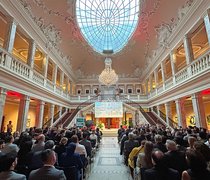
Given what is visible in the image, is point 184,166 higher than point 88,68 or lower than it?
lower

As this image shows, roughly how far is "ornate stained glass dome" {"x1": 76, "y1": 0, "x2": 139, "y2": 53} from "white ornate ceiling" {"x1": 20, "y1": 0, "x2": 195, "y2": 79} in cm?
140

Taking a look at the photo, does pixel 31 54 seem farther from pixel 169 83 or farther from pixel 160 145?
pixel 169 83

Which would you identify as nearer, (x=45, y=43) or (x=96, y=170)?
(x=96, y=170)

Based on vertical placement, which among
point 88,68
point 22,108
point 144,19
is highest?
point 144,19

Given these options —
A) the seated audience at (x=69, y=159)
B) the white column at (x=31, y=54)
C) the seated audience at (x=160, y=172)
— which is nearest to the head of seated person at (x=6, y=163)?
the seated audience at (x=69, y=159)

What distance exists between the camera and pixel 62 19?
13.7 meters

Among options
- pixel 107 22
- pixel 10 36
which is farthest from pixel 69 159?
pixel 107 22

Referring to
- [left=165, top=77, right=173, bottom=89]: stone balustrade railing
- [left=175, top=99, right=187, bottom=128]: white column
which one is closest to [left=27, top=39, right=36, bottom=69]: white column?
[left=165, top=77, right=173, bottom=89]: stone balustrade railing

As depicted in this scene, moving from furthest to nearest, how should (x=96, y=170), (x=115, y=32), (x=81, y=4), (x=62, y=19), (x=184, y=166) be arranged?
(x=115, y=32)
(x=81, y=4)
(x=62, y=19)
(x=96, y=170)
(x=184, y=166)

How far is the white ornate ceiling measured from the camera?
10656 millimetres

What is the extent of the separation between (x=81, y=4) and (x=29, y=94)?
12749mm

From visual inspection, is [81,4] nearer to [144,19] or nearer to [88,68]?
[144,19]

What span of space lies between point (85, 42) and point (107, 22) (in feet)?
13.7

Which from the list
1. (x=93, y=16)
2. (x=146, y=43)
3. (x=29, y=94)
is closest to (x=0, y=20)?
(x=29, y=94)
